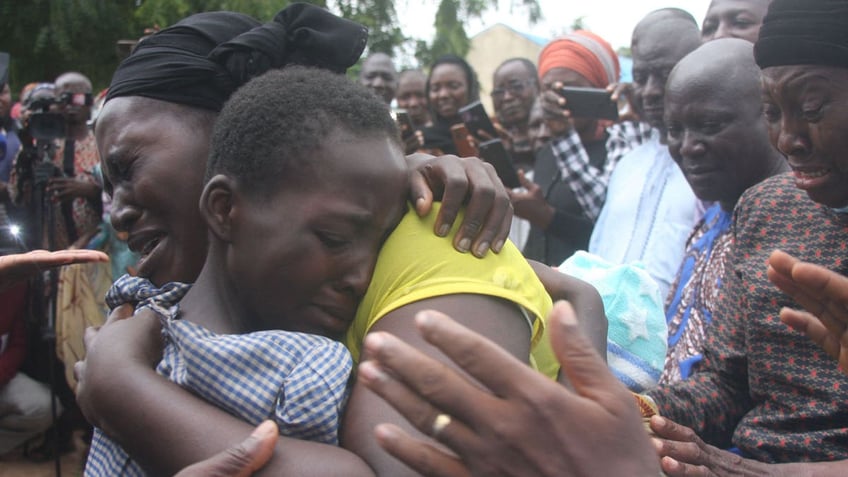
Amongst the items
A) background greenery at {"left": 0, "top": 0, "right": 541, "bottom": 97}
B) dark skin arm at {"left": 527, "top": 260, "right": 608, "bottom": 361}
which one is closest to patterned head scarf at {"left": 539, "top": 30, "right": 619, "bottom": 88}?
background greenery at {"left": 0, "top": 0, "right": 541, "bottom": 97}

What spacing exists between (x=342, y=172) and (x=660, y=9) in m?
3.79

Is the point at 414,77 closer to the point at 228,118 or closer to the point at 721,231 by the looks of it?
the point at 721,231

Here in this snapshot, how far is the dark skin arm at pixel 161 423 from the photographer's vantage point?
4.03 feet

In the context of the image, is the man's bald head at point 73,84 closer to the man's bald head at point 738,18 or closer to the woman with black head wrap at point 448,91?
the woman with black head wrap at point 448,91

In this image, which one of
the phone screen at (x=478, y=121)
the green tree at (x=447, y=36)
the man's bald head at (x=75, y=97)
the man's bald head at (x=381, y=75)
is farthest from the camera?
the green tree at (x=447, y=36)

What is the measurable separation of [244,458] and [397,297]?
382mm

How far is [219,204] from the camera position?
149 cm

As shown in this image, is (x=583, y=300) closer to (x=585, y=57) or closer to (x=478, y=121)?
(x=478, y=121)

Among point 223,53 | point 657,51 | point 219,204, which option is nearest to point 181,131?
point 223,53

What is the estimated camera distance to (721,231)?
303 cm

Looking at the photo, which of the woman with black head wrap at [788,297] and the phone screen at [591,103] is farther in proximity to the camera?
the phone screen at [591,103]

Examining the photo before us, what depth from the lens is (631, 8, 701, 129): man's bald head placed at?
14.1 ft

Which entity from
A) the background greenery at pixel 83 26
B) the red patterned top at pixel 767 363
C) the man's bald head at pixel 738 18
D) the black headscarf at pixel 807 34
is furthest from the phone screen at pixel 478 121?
the black headscarf at pixel 807 34

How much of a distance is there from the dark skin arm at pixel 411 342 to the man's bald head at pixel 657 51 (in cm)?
313
